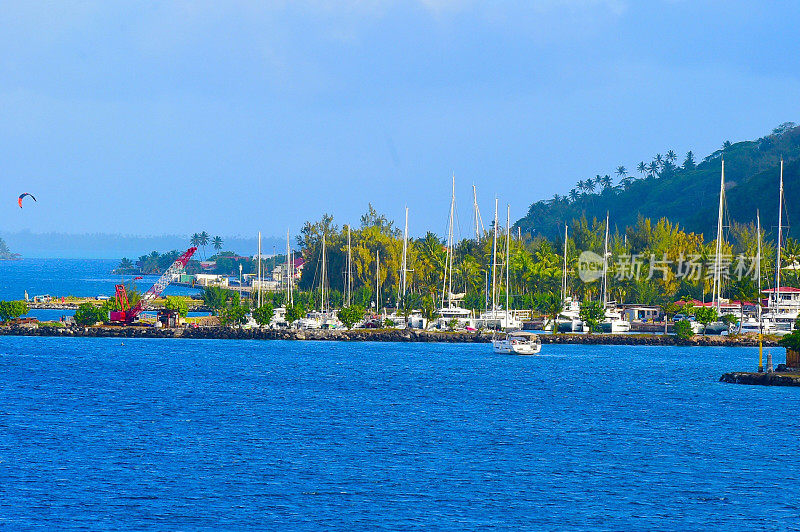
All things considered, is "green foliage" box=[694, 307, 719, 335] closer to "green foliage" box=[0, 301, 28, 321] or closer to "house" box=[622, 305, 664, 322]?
"house" box=[622, 305, 664, 322]

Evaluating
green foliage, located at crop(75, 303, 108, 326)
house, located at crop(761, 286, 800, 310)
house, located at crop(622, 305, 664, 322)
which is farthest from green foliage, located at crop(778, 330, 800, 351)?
green foliage, located at crop(75, 303, 108, 326)

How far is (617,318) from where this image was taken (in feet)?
443

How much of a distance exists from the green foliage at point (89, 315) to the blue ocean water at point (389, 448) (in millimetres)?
31212

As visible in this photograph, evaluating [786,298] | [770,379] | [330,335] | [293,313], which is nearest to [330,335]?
[330,335]

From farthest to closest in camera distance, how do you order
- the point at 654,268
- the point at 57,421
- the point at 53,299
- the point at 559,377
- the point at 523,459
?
the point at 53,299
the point at 654,268
the point at 559,377
the point at 57,421
the point at 523,459

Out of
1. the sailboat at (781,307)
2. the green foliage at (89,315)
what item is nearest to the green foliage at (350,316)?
the green foliage at (89,315)

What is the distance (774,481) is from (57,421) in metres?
40.4

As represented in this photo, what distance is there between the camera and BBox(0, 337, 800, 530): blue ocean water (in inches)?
1549

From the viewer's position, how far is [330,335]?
408 ft

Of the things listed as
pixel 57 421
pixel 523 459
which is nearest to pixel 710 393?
pixel 523 459

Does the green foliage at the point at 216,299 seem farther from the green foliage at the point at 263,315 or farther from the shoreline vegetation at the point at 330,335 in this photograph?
the shoreline vegetation at the point at 330,335

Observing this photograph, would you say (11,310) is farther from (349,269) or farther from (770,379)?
(770,379)

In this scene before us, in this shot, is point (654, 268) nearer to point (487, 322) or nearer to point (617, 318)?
point (617, 318)

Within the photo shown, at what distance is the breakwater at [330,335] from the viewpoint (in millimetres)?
122438
